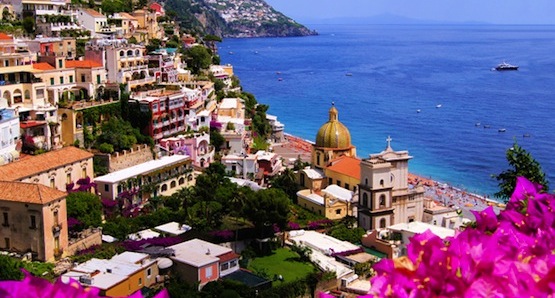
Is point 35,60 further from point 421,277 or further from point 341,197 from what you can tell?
point 421,277

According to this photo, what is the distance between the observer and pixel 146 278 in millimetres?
18812

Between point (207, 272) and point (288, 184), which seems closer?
point (207, 272)

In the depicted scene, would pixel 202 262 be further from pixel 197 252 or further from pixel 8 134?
pixel 8 134

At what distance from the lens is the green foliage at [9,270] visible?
57.0 ft

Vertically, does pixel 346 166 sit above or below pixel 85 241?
above

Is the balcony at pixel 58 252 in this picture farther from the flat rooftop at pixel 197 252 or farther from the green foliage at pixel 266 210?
the green foliage at pixel 266 210

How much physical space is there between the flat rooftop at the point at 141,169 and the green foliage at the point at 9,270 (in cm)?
754

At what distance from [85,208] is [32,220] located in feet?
9.25

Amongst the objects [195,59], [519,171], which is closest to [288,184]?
[519,171]

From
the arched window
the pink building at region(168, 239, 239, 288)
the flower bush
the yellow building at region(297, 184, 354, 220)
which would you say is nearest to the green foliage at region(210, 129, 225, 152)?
the yellow building at region(297, 184, 354, 220)

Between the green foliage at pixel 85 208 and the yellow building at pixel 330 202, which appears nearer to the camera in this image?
the green foliage at pixel 85 208

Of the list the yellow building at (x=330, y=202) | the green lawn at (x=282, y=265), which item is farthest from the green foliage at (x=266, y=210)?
the yellow building at (x=330, y=202)

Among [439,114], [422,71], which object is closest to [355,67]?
[422,71]

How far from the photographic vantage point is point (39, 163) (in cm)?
2411
